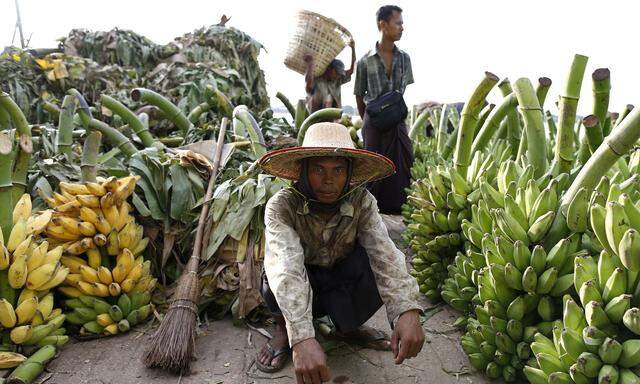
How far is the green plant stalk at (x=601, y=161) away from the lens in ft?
4.91

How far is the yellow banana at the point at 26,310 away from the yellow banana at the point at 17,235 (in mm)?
284

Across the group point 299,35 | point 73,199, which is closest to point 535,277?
point 73,199

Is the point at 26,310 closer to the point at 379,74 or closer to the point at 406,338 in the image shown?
the point at 406,338

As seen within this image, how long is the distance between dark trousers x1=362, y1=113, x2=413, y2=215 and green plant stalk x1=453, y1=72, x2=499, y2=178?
4.81 ft

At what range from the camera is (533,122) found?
81.3 inches

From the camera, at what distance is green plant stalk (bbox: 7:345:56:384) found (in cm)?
200

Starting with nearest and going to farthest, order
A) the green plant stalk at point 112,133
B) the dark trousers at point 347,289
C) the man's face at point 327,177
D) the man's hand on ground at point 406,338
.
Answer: the man's hand on ground at point 406,338, the man's face at point 327,177, the dark trousers at point 347,289, the green plant stalk at point 112,133

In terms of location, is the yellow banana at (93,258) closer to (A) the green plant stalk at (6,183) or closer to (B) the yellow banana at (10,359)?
(A) the green plant stalk at (6,183)

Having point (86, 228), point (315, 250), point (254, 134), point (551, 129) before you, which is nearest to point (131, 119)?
point (254, 134)

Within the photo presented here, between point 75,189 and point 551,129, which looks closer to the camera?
point 75,189

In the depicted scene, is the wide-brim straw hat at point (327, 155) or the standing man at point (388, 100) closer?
the wide-brim straw hat at point (327, 155)

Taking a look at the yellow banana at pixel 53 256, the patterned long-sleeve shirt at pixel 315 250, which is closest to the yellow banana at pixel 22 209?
the yellow banana at pixel 53 256

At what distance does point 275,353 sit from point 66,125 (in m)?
2.39

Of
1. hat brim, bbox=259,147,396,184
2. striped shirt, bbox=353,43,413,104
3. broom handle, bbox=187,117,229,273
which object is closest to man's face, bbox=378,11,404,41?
striped shirt, bbox=353,43,413,104
